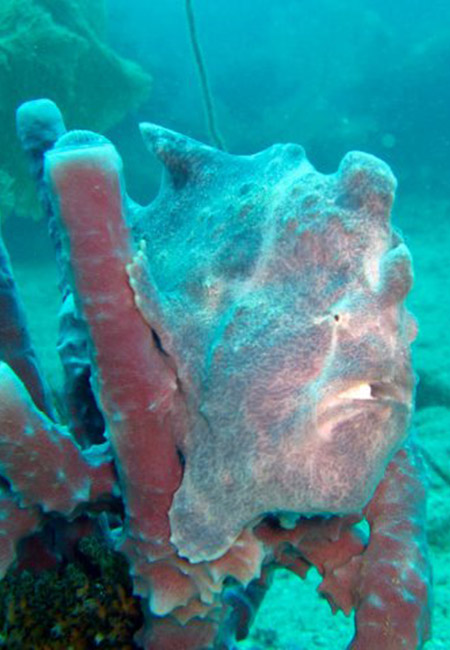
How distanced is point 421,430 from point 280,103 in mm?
20086

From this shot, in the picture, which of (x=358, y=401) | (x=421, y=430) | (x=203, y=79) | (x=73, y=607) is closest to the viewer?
(x=358, y=401)

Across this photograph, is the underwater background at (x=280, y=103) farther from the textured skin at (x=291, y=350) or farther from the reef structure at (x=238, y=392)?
the textured skin at (x=291, y=350)

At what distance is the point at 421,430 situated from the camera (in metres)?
6.77

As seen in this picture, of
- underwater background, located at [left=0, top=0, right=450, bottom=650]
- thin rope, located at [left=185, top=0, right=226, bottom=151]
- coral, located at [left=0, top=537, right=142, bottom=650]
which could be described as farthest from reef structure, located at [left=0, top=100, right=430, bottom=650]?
thin rope, located at [left=185, top=0, right=226, bottom=151]

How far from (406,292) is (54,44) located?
1348 cm

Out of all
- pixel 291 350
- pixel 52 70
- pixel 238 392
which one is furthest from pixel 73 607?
pixel 52 70

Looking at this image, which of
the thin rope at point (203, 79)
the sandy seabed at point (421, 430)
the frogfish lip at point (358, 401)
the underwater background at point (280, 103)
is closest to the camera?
the frogfish lip at point (358, 401)

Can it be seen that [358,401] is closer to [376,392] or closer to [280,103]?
[376,392]

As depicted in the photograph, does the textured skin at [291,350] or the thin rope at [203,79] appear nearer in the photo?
the textured skin at [291,350]

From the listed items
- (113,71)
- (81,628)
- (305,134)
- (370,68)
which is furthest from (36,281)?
(370,68)

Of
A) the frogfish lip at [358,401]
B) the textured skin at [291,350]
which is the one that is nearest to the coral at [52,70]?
the textured skin at [291,350]

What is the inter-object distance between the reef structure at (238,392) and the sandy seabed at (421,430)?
153cm

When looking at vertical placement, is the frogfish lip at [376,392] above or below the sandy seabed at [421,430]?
above

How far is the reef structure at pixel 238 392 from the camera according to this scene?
4.73ft
